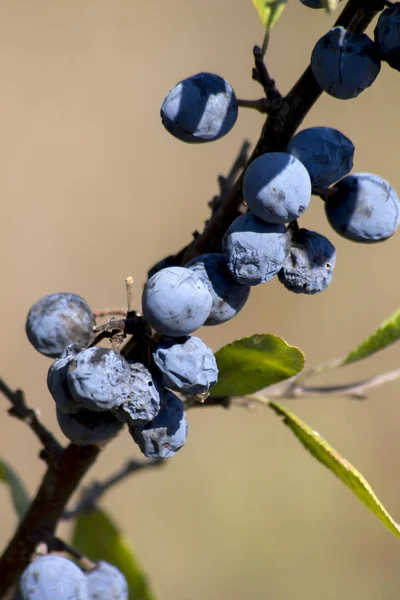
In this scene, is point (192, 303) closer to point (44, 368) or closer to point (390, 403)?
point (44, 368)

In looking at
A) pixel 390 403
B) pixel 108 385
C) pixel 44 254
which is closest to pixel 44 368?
pixel 44 254

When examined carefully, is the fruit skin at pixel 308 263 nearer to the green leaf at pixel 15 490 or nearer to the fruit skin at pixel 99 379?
the fruit skin at pixel 99 379

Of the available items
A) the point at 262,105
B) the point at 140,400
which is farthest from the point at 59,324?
the point at 262,105

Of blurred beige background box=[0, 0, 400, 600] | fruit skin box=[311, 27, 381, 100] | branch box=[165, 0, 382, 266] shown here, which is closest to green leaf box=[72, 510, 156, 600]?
branch box=[165, 0, 382, 266]

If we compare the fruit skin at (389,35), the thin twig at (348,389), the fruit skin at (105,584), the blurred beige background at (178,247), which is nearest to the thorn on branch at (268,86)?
the fruit skin at (389,35)

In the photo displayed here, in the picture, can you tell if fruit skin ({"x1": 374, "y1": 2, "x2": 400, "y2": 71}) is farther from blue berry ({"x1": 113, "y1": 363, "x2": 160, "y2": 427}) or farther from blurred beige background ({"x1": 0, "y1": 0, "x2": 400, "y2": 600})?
blurred beige background ({"x1": 0, "y1": 0, "x2": 400, "y2": 600})

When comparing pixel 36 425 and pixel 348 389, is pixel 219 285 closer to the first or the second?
pixel 36 425
